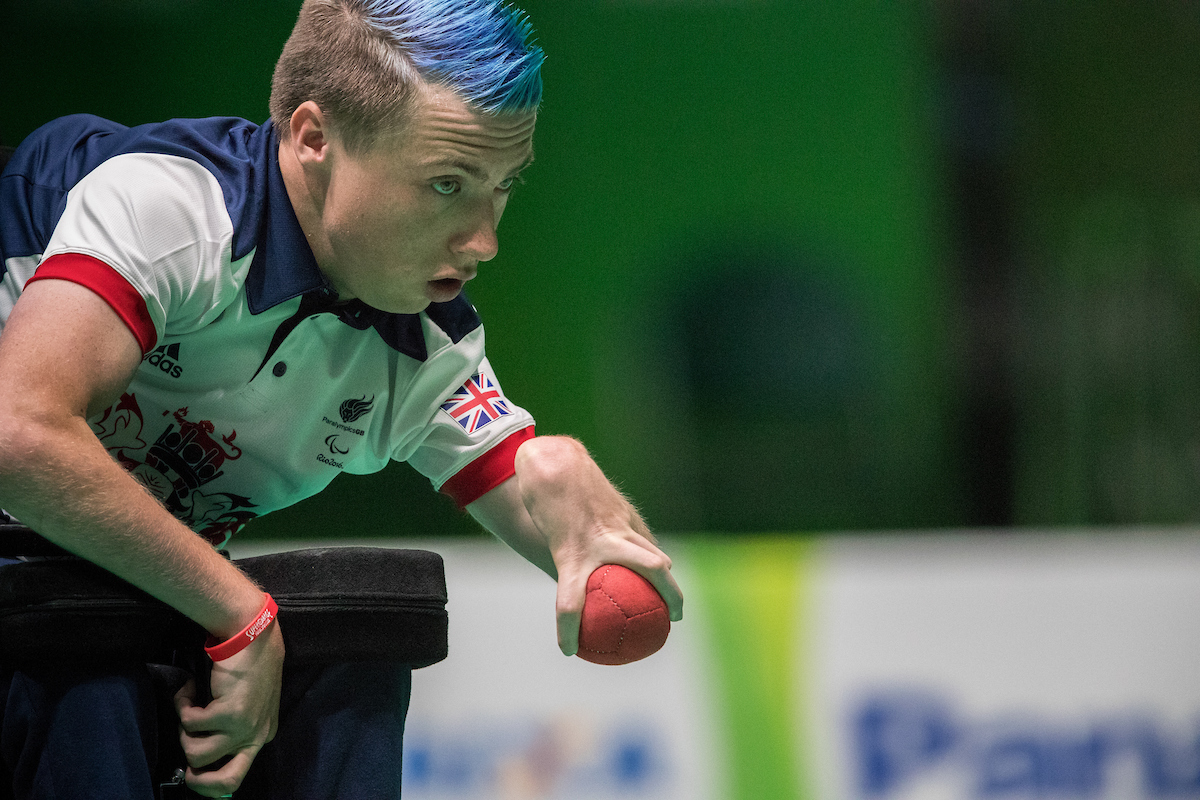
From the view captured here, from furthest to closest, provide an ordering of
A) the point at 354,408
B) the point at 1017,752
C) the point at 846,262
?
the point at 846,262 < the point at 1017,752 < the point at 354,408

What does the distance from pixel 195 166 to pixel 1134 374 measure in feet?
13.6

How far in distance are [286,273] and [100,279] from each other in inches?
9.4

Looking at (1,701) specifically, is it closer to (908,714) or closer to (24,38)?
(908,714)

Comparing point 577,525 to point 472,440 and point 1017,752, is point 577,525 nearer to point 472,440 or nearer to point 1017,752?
point 472,440

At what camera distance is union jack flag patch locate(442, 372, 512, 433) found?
1.50m

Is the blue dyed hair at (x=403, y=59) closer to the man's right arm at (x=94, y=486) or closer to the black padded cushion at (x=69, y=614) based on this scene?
the man's right arm at (x=94, y=486)

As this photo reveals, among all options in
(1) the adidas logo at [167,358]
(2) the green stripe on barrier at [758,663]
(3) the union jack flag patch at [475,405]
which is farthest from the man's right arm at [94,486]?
(2) the green stripe on barrier at [758,663]

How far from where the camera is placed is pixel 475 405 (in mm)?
1515

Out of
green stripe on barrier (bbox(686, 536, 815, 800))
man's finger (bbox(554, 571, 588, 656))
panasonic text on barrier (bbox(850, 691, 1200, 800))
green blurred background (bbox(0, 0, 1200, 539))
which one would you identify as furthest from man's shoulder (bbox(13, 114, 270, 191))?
green blurred background (bbox(0, 0, 1200, 539))

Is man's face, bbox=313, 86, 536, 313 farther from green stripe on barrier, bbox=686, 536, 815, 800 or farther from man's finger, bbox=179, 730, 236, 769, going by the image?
green stripe on barrier, bbox=686, 536, 815, 800

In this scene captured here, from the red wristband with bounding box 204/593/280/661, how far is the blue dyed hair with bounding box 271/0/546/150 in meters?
0.51

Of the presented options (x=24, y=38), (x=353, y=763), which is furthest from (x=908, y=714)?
(x=24, y=38)

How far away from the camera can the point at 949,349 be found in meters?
4.70

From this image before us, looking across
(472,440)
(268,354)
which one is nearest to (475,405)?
(472,440)
